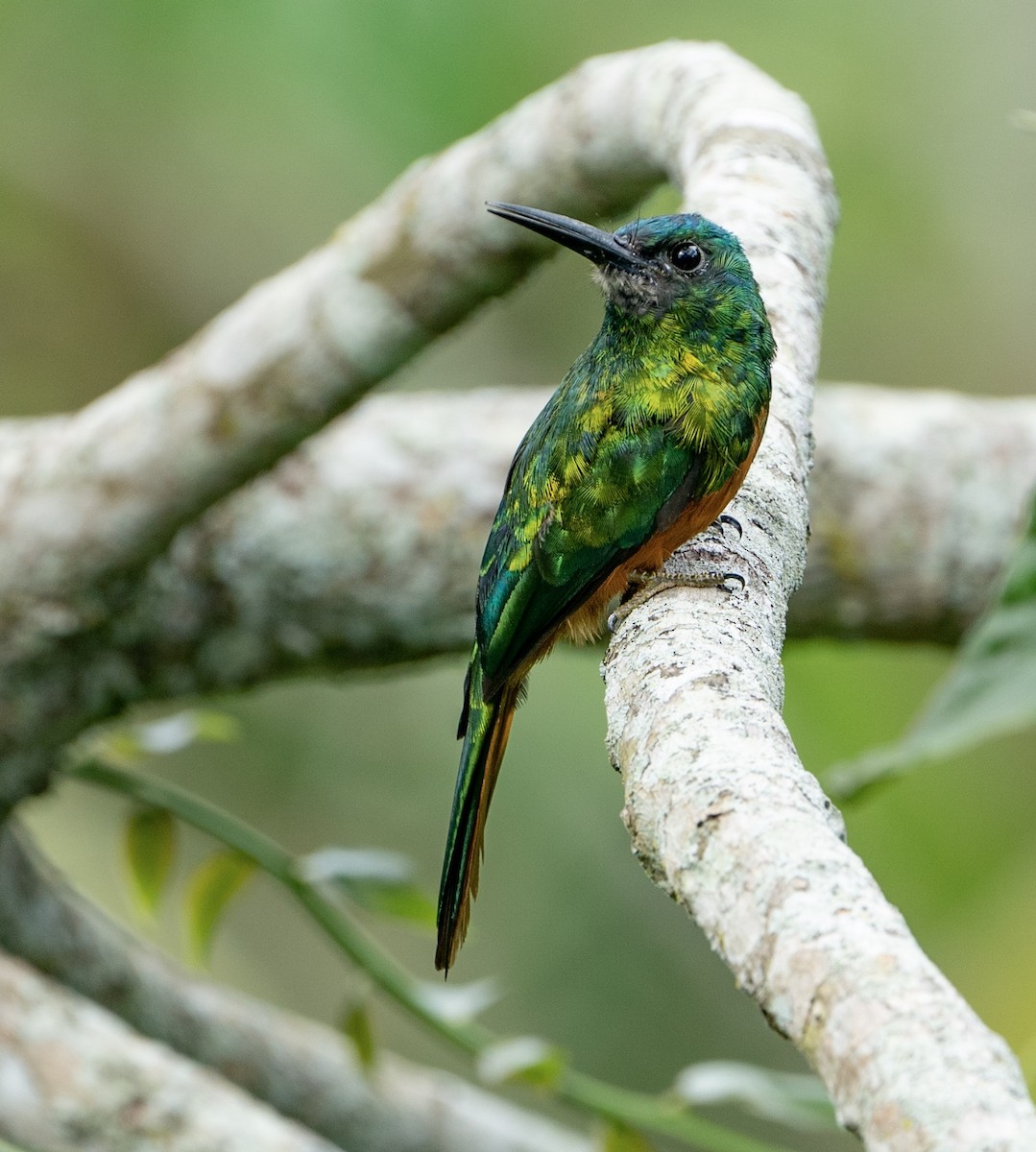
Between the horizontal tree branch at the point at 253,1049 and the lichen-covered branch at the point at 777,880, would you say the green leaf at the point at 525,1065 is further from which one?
the lichen-covered branch at the point at 777,880

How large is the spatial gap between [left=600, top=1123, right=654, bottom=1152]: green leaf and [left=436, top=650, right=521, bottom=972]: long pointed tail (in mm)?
1019

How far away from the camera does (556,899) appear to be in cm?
515

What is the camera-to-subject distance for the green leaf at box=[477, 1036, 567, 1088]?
255 centimetres

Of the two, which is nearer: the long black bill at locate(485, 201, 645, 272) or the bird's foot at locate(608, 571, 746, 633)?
the bird's foot at locate(608, 571, 746, 633)

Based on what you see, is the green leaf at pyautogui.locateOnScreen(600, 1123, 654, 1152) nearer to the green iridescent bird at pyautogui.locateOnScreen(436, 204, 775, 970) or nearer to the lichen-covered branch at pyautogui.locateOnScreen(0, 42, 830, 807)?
the green iridescent bird at pyautogui.locateOnScreen(436, 204, 775, 970)

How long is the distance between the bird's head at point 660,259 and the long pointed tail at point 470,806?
0.51m

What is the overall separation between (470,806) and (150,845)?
1269 mm

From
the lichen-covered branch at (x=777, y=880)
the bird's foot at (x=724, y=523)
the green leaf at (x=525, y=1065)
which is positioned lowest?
the green leaf at (x=525, y=1065)

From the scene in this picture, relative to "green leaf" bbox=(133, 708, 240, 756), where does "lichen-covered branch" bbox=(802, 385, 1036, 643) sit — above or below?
above

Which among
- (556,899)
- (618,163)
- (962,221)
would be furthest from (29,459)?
(962,221)

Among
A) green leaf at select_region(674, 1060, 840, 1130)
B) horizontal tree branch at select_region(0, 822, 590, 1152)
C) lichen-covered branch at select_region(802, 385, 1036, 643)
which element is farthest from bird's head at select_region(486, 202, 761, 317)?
horizontal tree branch at select_region(0, 822, 590, 1152)

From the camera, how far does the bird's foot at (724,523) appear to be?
151cm

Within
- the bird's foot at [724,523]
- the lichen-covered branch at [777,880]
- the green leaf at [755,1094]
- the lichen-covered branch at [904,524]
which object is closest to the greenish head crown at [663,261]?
the bird's foot at [724,523]

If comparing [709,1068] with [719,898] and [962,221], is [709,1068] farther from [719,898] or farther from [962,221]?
[962,221]
